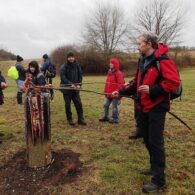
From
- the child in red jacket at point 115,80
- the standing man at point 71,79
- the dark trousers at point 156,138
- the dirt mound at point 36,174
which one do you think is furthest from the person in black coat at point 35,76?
the dark trousers at point 156,138

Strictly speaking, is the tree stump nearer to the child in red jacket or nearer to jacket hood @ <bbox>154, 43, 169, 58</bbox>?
jacket hood @ <bbox>154, 43, 169, 58</bbox>

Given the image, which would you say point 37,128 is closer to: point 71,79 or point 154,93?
point 154,93

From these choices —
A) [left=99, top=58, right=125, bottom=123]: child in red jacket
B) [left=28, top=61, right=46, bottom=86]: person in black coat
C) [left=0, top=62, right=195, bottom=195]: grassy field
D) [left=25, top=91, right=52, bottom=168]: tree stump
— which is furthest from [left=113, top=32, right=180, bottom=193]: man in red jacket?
[left=99, top=58, right=125, bottom=123]: child in red jacket

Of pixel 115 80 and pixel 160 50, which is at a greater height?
pixel 160 50

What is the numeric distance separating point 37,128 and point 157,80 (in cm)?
240

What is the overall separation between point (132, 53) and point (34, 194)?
47315 millimetres

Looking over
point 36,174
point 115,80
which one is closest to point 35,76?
point 115,80

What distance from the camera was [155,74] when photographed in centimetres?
427

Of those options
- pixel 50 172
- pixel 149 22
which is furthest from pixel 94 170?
pixel 149 22

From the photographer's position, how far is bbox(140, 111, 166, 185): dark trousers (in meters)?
4.39

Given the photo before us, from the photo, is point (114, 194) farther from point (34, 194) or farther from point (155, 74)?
point (155, 74)

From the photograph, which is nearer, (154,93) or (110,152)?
(154,93)

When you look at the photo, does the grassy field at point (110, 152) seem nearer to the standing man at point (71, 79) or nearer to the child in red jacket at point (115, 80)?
the child in red jacket at point (115, 80)

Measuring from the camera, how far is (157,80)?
14.1 ft
